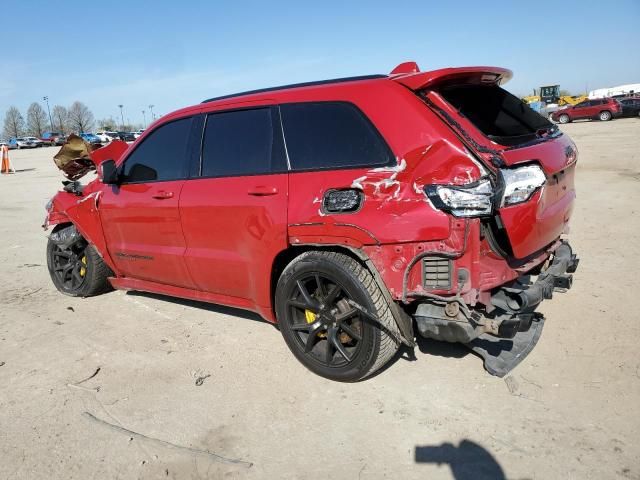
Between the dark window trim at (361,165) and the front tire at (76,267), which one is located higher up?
the dark window trim at (361,165)

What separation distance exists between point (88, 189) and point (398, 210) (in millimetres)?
3377

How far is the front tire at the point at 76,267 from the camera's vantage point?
5.15 meters

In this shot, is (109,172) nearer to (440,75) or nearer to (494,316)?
(440,75)

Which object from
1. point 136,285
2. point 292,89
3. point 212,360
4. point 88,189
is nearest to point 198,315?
point 136,285

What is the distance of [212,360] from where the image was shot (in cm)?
383

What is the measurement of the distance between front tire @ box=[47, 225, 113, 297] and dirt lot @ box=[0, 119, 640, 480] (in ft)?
1.43

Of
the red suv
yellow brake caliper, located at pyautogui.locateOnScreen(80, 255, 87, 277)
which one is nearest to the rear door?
yellow brake caliper, located at pyautogui.locateOnScreen(80, 255, 87, 277)

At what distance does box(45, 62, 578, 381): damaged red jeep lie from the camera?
289 cm

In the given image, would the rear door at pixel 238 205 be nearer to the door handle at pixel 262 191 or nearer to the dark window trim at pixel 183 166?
the door handle at pixel 262 191

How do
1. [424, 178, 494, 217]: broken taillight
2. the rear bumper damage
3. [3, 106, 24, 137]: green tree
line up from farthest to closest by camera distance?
[3, 106, 24, 137]: green tree < the rear bumper damage < [424, 178, 494, 217]: broken taillight

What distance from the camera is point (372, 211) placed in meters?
3.01

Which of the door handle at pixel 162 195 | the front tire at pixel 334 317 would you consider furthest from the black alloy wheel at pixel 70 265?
the front tire at pixel 334 317

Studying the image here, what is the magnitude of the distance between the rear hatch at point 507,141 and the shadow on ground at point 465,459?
3.67 ft

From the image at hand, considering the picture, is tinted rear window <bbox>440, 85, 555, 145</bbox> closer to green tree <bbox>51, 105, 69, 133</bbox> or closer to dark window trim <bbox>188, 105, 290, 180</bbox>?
dark window trim <bbox>188, 105, 290, 180</bbox>
